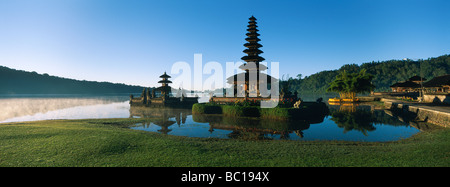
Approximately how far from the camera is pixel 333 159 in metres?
6.46

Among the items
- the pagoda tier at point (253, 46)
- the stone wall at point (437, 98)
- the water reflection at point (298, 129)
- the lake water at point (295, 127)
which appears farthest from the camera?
the pagoda tier at point (253, 46)

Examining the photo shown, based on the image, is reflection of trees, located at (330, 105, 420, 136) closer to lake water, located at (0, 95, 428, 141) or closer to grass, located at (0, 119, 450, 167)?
lake water, located at (0, 95, 428, 141)

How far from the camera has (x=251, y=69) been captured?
99.7 ft

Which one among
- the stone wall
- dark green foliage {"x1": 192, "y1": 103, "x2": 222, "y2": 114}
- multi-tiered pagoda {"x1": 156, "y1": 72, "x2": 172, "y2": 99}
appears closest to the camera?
dark green foliage {"x1": 192, "y1": 103, "x2": 222, "y2": 114}

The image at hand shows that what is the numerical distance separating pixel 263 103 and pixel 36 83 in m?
203

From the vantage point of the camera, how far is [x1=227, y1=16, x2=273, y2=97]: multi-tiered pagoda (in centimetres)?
2836

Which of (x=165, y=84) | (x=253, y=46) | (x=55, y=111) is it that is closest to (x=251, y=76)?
(x=253, y=46)

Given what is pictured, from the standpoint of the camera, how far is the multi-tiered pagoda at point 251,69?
93.0ft

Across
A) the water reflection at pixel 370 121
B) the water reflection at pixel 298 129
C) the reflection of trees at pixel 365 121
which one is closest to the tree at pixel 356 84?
the water reflection at pixel 370 121

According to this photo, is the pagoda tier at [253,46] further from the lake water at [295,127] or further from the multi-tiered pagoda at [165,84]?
the multi-tiered pagoda at [165,84]

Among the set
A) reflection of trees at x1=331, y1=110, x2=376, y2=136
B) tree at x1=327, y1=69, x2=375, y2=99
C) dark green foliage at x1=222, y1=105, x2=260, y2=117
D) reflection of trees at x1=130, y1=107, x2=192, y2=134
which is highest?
tree at x1=327, y1=69, x2=375, y2=99

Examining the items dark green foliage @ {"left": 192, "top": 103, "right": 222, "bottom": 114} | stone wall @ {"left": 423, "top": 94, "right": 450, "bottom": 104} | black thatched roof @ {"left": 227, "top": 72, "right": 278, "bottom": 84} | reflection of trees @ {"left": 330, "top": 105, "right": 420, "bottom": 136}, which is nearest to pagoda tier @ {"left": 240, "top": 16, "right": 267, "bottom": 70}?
black thatched roof @ {"left": 227, "top": 72, "right": 278, "bottom": 84}
